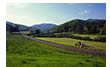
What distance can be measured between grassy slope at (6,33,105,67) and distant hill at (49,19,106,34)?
3.93ft

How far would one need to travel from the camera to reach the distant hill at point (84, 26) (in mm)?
6469

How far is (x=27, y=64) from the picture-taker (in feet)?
19.0

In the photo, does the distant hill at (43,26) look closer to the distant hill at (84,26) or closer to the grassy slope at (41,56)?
the distant hill at (84,26)

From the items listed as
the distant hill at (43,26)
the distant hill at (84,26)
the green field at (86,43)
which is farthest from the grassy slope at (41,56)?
the distant hill at (84,26)

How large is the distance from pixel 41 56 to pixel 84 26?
2.87 meters

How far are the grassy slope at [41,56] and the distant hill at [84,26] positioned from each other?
1.20m

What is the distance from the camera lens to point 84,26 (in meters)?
6.71

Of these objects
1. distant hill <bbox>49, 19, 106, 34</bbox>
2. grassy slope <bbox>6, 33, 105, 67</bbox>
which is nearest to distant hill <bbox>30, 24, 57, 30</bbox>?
distant hill <bbox>49, 19, 106, 34</bbox>

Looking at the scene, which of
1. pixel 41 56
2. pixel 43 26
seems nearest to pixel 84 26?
pixel 43 26

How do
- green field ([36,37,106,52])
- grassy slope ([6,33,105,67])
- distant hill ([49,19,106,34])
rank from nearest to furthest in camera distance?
grassy slope ([6,33,105,67])
green field ([36,37,106,52])
distant hill ([49,19,106,34])

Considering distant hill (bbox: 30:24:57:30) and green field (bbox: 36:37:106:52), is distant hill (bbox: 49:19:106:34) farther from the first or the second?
green field (bbox: 36:37:106:52)

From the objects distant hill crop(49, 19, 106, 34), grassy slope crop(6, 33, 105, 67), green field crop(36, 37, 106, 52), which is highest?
distant hill crop(49, 19, 106, 34)

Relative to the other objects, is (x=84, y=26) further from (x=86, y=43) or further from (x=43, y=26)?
(x=43, y=26)

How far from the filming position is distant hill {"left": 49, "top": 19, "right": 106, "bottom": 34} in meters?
6.47
